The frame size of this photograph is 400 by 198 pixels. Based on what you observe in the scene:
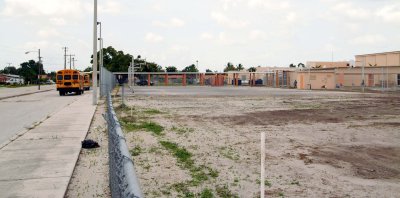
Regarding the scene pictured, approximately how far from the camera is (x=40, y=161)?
941 centimetres

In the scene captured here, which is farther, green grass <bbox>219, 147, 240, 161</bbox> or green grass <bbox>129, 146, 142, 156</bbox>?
green grass <bbox>129, 146, 142, 156</bbox>

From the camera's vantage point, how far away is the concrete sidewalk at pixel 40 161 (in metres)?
7.18

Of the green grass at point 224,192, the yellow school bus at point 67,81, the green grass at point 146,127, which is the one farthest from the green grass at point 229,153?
the yellow school bus at point 67,81

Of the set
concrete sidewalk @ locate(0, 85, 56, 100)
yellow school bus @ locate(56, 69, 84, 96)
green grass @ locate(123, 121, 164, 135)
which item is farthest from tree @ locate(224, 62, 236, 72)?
green grass @ locate(123, 121, 164, 135)

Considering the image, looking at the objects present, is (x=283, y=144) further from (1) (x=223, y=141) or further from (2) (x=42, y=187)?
(2) (x=42, y=187)

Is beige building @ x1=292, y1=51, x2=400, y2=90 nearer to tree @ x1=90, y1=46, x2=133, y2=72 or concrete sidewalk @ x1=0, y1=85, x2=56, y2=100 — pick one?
concrete sidewalk @ x1=0, y1=85, x2=56, y2=100

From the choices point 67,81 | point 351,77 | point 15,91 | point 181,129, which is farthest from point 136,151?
point 351,77

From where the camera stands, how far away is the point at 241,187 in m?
7.49

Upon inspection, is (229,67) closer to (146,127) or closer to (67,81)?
(67,81)

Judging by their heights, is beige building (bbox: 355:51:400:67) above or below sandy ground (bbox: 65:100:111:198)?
above

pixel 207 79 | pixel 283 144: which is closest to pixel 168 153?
pixel 283 144

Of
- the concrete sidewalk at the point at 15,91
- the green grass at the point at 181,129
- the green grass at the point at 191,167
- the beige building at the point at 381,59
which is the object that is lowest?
the green grass at the point at 191,167

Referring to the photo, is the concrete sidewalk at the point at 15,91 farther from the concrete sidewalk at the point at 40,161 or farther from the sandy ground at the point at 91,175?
the sandy ground at the point at 91,175

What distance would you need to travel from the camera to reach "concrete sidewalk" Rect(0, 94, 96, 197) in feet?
23.6
